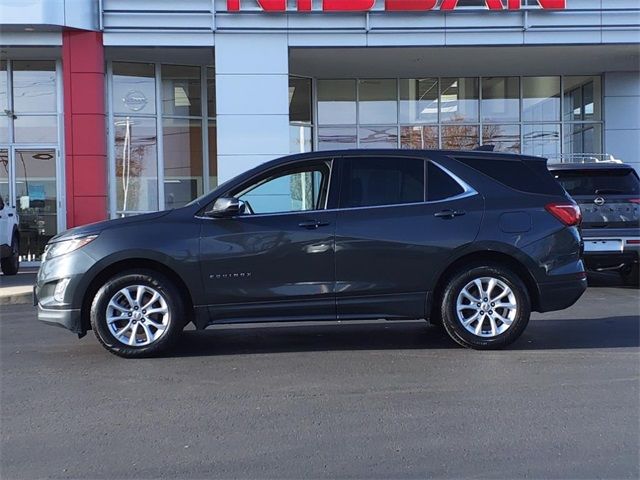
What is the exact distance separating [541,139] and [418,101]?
3541 mm

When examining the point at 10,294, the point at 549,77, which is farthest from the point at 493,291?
the point at 549,77

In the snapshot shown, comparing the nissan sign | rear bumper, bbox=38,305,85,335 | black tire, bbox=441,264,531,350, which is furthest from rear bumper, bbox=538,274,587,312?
the nissan sign

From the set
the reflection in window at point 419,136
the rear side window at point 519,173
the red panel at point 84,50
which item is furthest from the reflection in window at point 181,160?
Answer: the rear side window at point 519,173

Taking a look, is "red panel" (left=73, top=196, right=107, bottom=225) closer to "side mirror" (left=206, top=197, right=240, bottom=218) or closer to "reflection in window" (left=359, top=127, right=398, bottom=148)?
"reflection in window" (left=359, top=127, right=398, bottom=148)

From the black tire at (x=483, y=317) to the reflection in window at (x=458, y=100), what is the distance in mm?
12565

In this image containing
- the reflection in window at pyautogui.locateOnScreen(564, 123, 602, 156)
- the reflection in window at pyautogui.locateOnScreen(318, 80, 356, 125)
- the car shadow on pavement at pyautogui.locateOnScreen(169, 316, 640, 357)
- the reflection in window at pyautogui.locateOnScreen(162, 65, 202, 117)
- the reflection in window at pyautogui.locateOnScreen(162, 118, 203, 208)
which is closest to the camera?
the car shadow on pavement at pyautogui.locateOnScreen(169, 316, 640, 357)

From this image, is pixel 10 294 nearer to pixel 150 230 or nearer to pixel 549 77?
pixel 150 230

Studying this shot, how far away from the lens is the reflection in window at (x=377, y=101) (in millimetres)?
18078

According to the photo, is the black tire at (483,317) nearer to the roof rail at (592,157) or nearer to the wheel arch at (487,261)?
the wheel arch at (487,261)

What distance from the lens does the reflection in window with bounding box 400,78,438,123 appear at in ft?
59.3

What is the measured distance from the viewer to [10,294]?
1009cm

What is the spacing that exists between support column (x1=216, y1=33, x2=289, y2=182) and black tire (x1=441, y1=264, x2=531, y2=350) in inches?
346

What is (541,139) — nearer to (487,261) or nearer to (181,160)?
(181,160)

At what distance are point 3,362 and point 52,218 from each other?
32.3 ft
